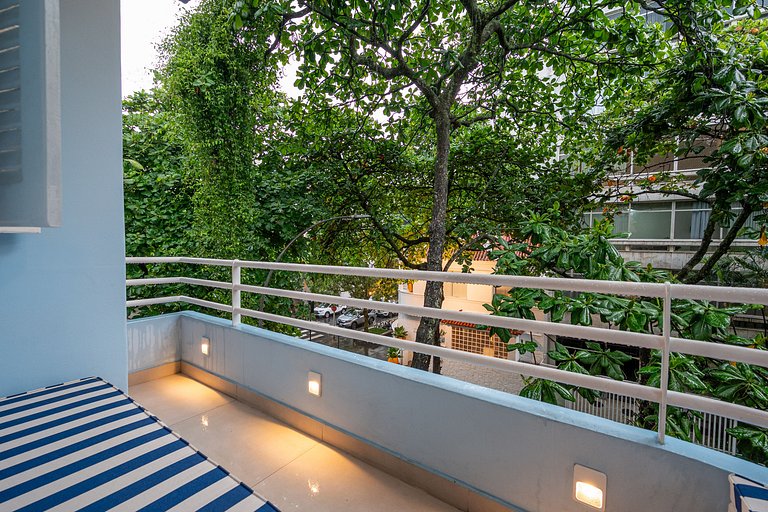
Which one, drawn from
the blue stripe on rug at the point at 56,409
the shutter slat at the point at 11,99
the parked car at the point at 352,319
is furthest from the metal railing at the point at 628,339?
the parked car at the point at 352,319

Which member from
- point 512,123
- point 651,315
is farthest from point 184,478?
point 512,123

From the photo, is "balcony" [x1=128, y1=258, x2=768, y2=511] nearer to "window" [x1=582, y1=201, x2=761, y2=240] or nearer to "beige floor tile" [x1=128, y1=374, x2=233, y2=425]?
"beige floor tile" [x1=128, y1=374, x2=233, y2=425]

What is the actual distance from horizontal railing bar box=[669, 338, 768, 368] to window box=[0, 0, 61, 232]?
6.61 feet

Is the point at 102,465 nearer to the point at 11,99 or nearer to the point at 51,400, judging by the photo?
the point at 51,400

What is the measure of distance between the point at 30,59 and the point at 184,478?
1.33 m

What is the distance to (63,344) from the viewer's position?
1.96m

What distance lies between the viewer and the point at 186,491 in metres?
1.10

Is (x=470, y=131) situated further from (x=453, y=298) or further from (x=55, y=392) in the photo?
(x=453, y=298)

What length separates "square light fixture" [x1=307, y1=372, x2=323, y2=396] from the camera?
2.37m

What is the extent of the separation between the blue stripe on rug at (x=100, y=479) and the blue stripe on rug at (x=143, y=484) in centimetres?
9

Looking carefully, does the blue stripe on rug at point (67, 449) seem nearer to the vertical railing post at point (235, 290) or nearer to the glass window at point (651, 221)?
the vertical railing post at point (235, 290)

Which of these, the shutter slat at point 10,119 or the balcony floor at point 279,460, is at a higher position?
the shutter slat at point 10,119

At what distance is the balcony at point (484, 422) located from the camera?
126 centimetres

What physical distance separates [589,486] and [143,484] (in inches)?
63.9
